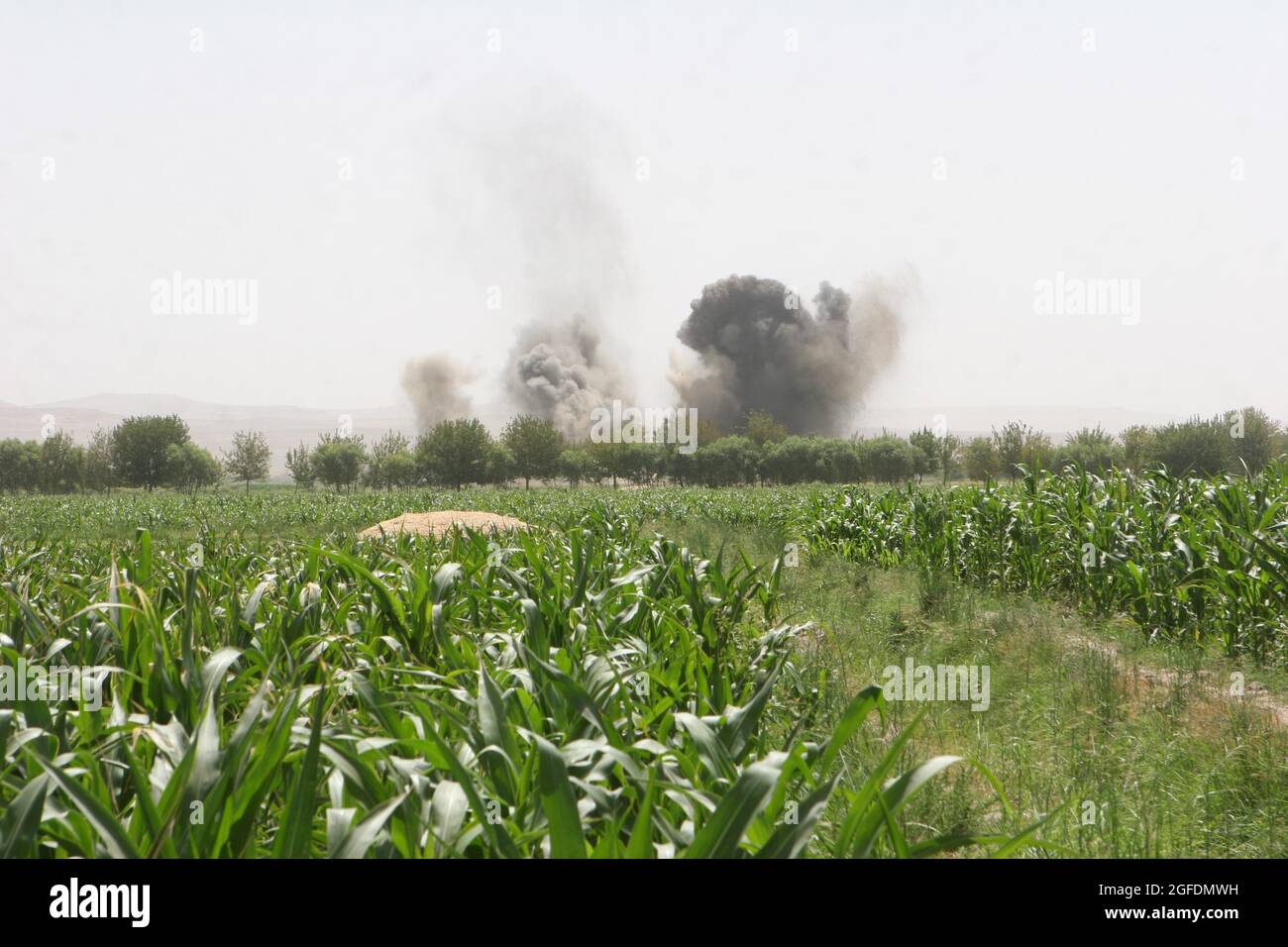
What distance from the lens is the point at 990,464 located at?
9662 centimetres

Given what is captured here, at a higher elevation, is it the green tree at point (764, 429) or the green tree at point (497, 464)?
the green tree at point (764, 429)

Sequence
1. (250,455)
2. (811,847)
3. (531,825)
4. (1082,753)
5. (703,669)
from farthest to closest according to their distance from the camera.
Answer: (250,455), (1082,753), (703,669), (811,847), (531,825)

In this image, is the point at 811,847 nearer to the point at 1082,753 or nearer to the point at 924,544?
the point at 1082,753

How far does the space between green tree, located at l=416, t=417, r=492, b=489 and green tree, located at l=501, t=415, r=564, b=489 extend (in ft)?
13.1

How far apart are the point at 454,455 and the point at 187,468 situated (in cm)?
3218

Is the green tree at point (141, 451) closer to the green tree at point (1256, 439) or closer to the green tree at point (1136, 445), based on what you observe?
the green tree at point (1136, 445)

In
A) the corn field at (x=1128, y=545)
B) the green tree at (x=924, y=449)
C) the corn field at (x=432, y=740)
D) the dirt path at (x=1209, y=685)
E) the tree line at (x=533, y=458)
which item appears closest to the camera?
the corn field at (x=432, y=740)

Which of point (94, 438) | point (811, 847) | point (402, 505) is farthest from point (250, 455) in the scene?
point (811, 847)

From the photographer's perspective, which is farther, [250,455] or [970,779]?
[250,455]

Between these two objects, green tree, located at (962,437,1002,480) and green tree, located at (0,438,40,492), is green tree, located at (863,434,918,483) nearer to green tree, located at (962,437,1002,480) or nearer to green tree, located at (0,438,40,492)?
green tree, located at (962,437,1002,480)

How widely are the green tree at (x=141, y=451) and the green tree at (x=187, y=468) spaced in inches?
25.3

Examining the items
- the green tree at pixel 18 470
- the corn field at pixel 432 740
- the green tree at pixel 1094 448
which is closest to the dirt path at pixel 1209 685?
the corn field at pixel 432 740

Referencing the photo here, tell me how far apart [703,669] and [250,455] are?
11956cm

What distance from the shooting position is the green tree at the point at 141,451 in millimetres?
96875
